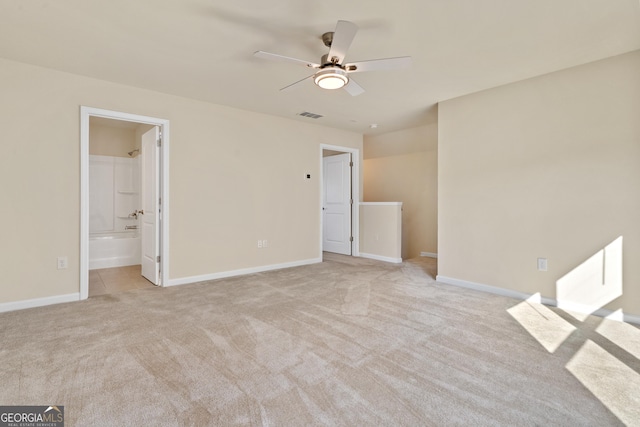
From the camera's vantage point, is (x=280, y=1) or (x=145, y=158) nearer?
(x=280, y=1)

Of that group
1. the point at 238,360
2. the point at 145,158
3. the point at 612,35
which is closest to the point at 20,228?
the point at 145,158

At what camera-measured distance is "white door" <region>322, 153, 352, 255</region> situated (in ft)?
21.3

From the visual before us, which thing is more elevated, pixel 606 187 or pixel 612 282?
pixel 606 187

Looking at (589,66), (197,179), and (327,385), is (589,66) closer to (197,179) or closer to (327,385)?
(327,385)

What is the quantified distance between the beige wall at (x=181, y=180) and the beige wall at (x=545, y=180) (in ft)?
8.06

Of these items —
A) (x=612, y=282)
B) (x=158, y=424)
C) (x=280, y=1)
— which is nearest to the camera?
(x=158, y=424)

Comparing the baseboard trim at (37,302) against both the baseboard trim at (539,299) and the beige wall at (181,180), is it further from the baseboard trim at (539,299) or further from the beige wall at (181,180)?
the baseboard trim at (539,299)

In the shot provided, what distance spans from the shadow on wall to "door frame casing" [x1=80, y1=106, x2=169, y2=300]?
13.7ft

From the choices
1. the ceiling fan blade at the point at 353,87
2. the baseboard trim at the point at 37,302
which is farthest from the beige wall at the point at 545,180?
the baseboard trim at the point at 37,302

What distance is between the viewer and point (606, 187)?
9.86ft

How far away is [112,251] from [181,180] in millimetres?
2371

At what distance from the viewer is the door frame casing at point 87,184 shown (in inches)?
138

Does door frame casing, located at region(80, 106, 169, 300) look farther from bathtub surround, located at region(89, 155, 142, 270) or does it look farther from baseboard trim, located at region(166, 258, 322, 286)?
bathtub surround, located at region(89, 155, 142, 270)

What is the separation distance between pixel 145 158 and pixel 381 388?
4.46m
